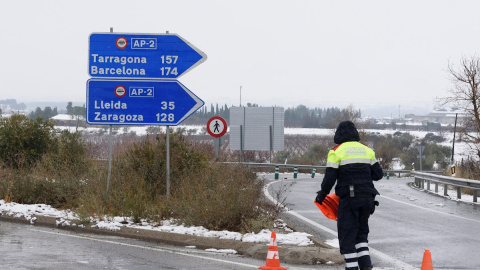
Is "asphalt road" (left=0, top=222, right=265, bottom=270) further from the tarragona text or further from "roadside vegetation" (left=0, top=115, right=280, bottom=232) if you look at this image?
the tarragona text

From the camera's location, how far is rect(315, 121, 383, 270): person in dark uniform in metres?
8.14

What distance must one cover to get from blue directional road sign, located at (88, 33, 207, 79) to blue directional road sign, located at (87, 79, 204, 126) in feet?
0.80

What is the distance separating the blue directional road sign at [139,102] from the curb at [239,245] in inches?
109

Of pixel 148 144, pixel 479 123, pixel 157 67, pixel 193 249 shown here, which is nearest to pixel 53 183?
pixel 148 144

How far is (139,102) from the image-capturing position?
1534 centimetres

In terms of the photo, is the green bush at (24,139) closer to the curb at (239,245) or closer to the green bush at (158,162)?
the green bush at (158,162)

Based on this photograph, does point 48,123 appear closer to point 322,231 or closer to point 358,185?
point 322,231

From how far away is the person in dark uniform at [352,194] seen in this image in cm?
814

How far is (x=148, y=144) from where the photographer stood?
52.5ft

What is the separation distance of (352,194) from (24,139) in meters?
15.6

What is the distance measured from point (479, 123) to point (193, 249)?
119 ft

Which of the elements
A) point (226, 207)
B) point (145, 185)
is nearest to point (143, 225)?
point (226, 207)

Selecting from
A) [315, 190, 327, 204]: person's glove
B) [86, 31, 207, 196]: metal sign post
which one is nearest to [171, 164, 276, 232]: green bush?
[86, 31, 207, 196]: metal sign post

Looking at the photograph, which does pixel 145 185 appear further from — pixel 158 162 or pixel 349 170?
pixel 349 170
